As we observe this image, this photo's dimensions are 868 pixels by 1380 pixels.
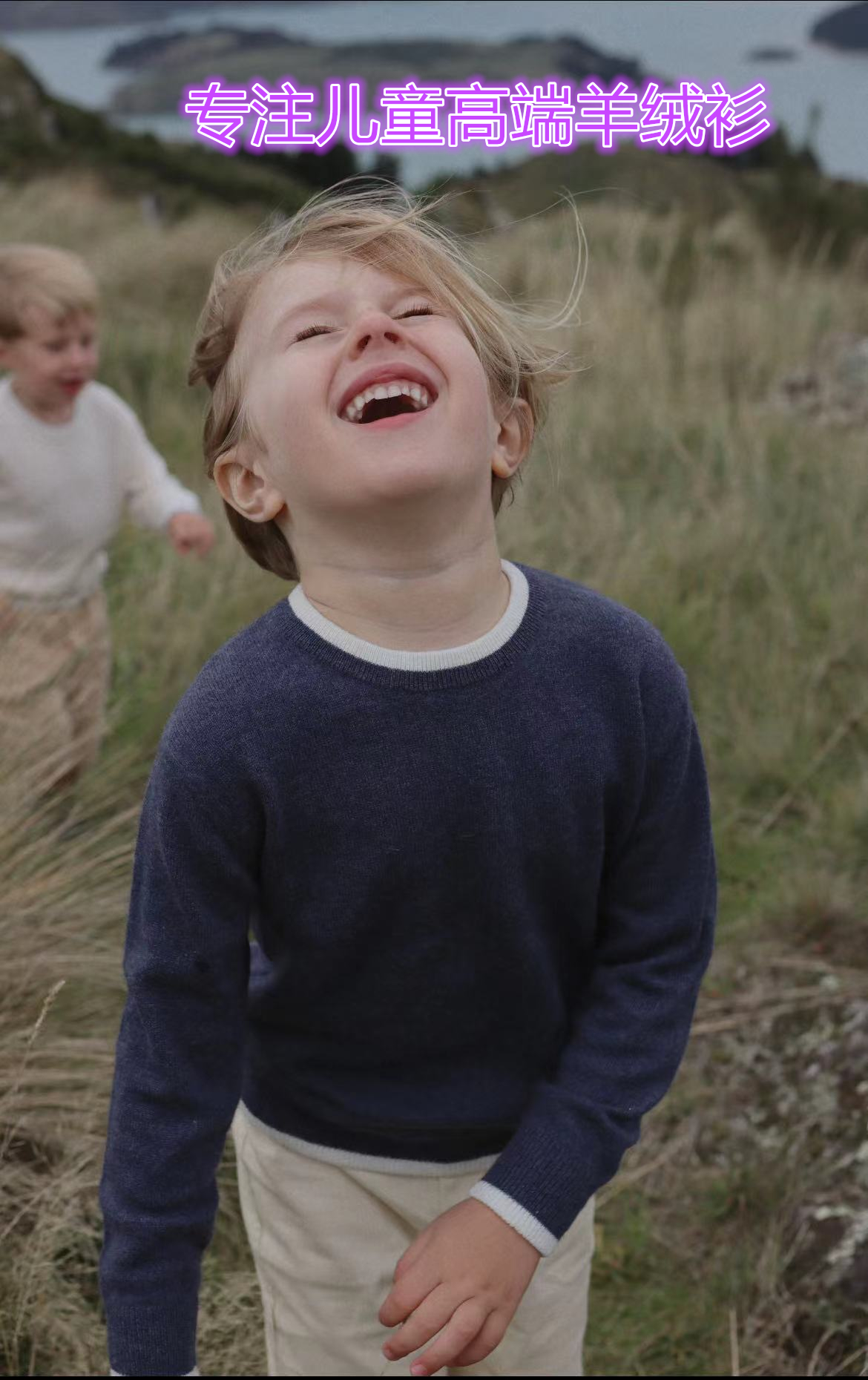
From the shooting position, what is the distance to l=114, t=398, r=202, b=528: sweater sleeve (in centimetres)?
346

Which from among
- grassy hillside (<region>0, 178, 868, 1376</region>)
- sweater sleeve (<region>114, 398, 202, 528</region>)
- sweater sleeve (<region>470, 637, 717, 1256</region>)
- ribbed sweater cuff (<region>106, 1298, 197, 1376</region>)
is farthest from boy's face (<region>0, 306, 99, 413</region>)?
ribbed sweater cuff (<region>106, 1298, 197, 1376</region>)

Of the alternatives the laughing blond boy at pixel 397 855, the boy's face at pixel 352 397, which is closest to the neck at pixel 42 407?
the laughing blond boy at pixel 397 855

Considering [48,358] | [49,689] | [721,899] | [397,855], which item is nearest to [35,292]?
[48,358]

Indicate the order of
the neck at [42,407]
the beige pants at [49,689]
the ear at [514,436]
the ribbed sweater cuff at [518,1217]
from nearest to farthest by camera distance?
the ribbed sweater cuff at [518,1217] < the ear at [514,436] < the beige pants at [49,689] < the neck at [42,407]

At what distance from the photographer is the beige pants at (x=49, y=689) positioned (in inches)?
97.5

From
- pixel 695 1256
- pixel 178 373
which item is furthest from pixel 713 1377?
pixel 178 373

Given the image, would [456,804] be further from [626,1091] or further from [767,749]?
[767,749]

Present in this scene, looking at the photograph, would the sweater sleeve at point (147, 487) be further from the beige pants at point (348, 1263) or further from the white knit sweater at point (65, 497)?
the beige pants at point (348, 1263)

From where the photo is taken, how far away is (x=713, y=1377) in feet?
6.54

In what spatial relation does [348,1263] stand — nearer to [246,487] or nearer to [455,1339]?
[455,1339]

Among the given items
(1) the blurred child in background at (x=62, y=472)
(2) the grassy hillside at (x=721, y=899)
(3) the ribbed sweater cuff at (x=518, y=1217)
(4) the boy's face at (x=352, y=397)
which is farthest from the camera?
(1) the blurred child in background at (x=62, y=472)

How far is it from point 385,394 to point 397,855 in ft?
1.41

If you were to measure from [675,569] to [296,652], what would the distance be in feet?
9.79

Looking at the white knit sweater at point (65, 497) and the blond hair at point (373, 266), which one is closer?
the blond hair at point (373, 266)
